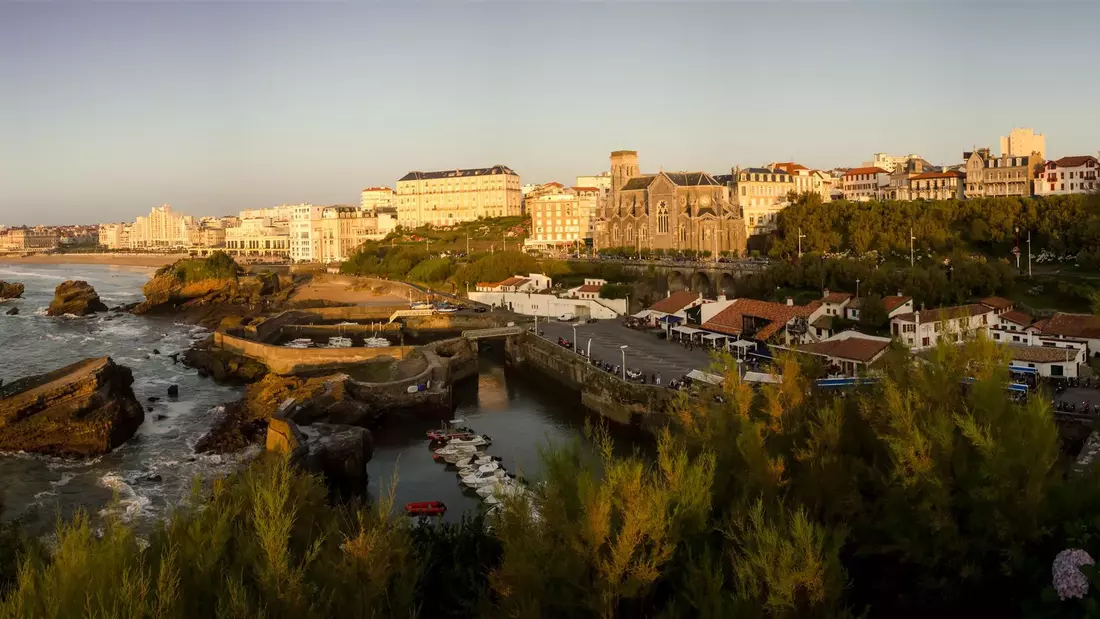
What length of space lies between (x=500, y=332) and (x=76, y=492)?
79.8 ft

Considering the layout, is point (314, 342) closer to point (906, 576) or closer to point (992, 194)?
point (906, 576)

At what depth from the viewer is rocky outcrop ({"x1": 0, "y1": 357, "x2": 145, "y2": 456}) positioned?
25.6 meters

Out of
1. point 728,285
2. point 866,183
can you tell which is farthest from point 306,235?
point 728,285

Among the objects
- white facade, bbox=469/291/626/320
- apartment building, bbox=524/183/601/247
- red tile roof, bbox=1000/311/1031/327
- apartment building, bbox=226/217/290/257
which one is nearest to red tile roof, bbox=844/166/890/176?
apartment building, bbox=524/183/601/247

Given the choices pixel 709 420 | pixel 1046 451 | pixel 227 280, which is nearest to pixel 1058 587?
pixel 1046 451

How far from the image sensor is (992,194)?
200ft

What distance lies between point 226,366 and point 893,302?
29.4 m

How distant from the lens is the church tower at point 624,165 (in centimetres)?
8319

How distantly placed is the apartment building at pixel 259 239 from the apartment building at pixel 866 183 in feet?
362

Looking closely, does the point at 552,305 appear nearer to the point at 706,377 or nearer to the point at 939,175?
the point at 706,377

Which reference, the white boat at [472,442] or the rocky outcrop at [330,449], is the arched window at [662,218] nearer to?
the white boat at [472,442]

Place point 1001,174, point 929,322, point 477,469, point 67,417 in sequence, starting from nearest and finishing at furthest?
point 477,469 < point 67,417 < point 929,322 < point 1001,174

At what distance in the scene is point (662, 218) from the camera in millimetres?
72250

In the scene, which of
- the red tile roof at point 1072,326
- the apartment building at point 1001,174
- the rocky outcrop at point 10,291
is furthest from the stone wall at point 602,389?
the rocky outcrop at point 10,291
